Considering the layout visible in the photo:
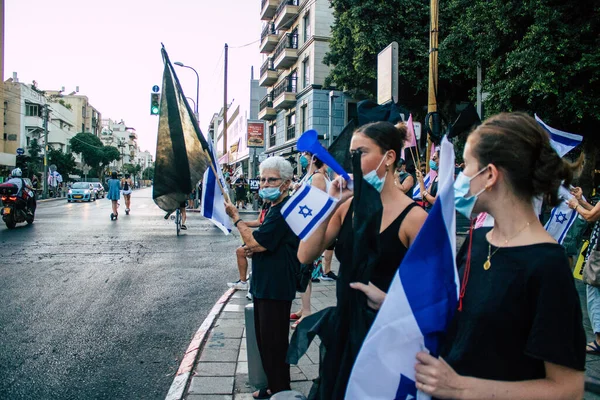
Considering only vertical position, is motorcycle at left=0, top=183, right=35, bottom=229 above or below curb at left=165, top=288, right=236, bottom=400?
above

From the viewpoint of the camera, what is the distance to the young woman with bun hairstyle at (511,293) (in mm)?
1238

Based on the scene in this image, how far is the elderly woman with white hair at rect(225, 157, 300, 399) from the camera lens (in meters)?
3.22

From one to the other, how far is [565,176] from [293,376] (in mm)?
2893

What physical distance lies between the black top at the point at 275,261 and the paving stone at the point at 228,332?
158cm

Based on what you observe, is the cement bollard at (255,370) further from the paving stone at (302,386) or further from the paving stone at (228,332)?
the paving stone at (228,332)

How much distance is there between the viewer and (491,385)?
1.30 m

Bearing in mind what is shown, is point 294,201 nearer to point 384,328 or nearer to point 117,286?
point 384,328

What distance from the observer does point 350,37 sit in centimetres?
2273

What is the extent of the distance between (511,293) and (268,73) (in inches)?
1591

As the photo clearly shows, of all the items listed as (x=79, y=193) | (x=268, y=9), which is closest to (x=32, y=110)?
(x=79, y=193)

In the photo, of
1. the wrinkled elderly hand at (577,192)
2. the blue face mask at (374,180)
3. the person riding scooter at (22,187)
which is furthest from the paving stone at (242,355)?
the person riding scooter at (22,187)

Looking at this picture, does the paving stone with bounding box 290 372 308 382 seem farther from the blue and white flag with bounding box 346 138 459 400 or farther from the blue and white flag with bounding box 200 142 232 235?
the blue and white flag with bounding box 346 138 459 400

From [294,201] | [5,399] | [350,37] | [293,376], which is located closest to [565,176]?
[294,201]

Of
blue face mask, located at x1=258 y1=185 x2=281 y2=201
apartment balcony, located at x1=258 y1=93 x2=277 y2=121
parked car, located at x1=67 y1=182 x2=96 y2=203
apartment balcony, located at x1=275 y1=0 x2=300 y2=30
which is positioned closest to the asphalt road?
blue face mask, located at x1=258 y1=185 x2=281 y2=201
